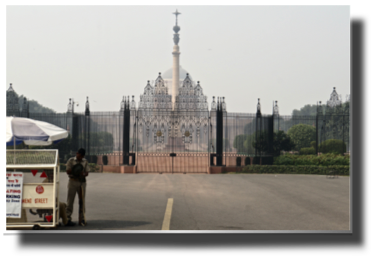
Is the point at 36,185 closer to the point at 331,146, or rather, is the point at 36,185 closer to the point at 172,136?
the point at 172,136

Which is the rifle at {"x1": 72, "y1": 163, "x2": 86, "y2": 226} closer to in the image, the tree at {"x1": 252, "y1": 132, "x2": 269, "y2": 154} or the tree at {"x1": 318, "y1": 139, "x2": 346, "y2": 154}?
the tree at {"x1": 252, "y1": 132, "x2": 269, "y2": 154}

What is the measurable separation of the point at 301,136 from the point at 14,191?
28744 mm

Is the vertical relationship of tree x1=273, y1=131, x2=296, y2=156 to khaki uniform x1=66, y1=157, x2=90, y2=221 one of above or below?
above

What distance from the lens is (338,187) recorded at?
50.2 feet

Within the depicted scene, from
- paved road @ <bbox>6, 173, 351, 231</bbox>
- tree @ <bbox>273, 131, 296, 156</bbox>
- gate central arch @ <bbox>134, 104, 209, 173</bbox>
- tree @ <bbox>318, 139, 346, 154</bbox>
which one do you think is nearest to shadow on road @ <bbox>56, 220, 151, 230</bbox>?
paved road @ <bbox>6, 173, 351, 231</bbox>

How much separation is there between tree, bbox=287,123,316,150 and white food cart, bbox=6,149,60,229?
1081 inches

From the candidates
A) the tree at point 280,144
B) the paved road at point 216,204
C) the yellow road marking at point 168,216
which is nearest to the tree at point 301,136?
the tree at point 280,144

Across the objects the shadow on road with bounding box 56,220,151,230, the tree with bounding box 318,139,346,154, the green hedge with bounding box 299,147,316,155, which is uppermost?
the tree with bounding box 318,139,346,154

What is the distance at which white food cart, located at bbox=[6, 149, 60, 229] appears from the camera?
7703 mm

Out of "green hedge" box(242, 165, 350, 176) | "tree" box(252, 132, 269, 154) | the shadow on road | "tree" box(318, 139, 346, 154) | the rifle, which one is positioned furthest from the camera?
"tree" box(318, 139, 346, 154)

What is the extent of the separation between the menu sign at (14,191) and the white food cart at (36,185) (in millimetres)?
55

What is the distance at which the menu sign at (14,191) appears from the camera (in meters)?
7.59
